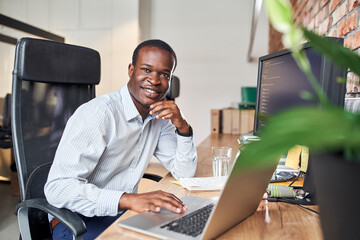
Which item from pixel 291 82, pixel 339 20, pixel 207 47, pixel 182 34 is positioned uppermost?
pixel 182 34

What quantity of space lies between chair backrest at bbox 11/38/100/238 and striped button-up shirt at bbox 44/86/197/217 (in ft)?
0.66

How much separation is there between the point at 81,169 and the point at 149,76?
462 millimetres

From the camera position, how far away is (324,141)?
0.22m

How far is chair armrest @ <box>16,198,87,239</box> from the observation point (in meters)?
0.87

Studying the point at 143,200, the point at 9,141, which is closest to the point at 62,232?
the point at 143,200

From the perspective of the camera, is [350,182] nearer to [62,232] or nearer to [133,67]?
[62,232]

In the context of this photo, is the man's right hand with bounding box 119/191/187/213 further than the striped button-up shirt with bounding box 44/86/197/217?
No

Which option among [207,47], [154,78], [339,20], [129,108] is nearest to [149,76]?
[154,78]

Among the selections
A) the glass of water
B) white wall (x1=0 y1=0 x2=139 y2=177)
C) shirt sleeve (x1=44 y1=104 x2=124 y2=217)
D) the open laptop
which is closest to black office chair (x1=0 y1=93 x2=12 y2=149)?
white wall (x1=0 y1=0 x2=139 y2=177)

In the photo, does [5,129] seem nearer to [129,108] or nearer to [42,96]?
[42,96]

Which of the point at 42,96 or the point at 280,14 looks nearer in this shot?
the point at 280,14

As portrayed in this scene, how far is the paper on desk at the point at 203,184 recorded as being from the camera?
1.08 m

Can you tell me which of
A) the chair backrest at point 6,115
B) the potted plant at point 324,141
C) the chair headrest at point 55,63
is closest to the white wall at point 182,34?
the chair backrest at point 6,115

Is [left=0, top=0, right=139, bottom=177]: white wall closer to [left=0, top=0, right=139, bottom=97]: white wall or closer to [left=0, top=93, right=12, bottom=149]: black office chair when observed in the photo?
[left=0, top=0, right=139, bottom=97]: white wall
